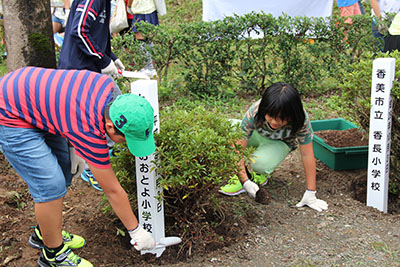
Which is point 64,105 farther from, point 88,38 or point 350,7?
point 350,7

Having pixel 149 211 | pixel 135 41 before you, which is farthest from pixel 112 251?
pixel 135 41

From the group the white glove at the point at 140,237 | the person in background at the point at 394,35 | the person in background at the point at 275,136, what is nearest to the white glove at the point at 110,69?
the person in background at the point at 275,136

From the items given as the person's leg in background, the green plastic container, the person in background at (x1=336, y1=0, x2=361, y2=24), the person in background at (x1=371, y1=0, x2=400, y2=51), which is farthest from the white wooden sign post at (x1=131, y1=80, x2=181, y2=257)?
the person in background at (x1=336, y1=0, x2=361, y2=24)

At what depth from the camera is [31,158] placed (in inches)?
95.0

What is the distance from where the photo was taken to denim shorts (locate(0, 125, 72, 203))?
94.4 inches

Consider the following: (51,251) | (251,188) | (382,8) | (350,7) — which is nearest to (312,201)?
(251,188)

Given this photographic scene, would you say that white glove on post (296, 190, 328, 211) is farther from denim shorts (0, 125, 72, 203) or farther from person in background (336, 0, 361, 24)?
person in background (336, 0, 361, 24)

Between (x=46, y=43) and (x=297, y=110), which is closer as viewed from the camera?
(x=297, y=110)

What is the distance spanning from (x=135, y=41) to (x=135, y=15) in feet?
3.35

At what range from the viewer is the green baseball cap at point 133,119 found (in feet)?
6.96

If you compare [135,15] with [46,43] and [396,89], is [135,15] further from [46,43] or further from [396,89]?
[396,89]

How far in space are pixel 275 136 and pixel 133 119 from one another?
175 centimetres

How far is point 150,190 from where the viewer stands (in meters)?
2.67

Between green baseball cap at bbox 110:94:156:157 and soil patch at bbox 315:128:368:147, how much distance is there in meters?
2.49
